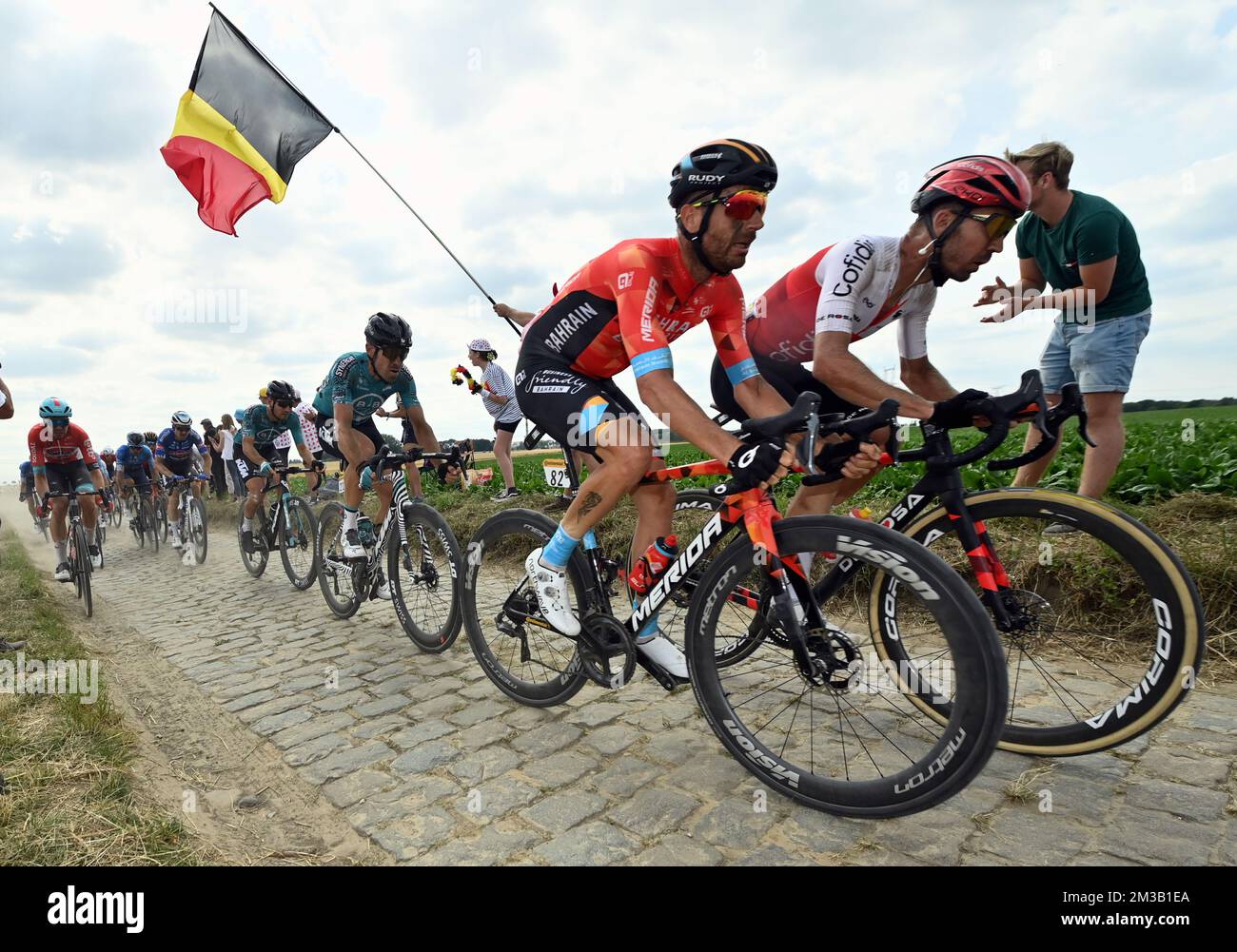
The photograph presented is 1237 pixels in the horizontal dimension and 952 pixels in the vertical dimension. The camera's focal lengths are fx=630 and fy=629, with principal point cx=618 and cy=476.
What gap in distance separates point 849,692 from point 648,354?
5.66 feet

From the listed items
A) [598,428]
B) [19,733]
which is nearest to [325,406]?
[19,733]

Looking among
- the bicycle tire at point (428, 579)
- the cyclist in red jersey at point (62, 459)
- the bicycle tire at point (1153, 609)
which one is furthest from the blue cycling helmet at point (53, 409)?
the bicycle tire at point (1153, 609)

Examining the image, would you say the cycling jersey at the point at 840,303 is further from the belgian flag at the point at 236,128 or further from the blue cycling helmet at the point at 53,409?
the blue cycling helmet at the point at 53,409

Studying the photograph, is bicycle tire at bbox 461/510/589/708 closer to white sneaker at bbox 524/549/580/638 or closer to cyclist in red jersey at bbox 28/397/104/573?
white sneaker at bbox 524/549/580/638

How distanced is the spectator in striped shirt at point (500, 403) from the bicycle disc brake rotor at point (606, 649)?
7552 millimetres

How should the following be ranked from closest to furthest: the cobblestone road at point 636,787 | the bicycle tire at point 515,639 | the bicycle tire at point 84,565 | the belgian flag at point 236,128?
the cobblestone road at point 636,787 → the bicycle tire at point 515,639 → the belgian flag at point 236,128 → the bicycle tire at point 84,565

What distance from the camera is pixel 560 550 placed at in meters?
3.21

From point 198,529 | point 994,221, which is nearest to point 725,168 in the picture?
point 994,221

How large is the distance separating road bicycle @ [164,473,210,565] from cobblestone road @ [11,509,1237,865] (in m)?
7.67

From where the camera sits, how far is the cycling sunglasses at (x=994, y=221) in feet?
9.28

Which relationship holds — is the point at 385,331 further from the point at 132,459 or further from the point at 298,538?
the point at 132,459

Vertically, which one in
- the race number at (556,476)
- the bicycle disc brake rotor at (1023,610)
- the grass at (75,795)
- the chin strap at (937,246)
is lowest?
the grass at (75,795)
